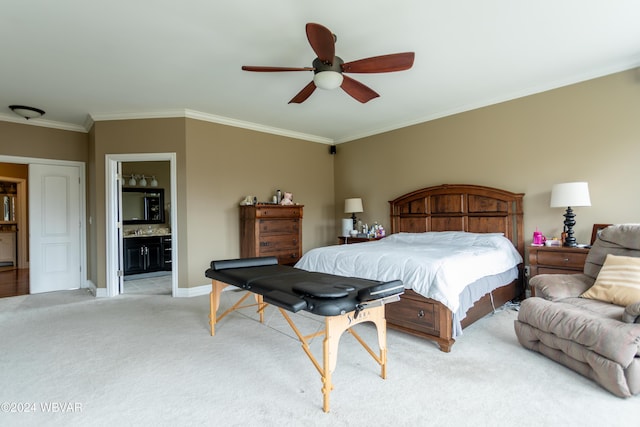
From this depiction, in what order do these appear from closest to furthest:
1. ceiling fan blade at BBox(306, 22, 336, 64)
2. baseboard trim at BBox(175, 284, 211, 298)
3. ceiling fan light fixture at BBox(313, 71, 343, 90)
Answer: ceiling fan blade at BBox(306, 22, 336, 64), ceiling fan light fixture at BBox(313, 71, 343, 90), baseboard trim at BBox(175, 284, 211, 298)

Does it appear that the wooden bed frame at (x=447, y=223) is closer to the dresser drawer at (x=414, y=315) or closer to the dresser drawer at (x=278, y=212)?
the dresser drawer at (x=414, y=315)

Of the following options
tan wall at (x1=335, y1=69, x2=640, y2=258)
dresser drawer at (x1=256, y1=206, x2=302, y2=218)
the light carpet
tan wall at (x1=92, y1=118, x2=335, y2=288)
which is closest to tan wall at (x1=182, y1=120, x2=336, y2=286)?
tan wall at (x1=92, y1=118, x2=335, y2=288)

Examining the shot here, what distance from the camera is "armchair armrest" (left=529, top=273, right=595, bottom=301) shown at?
2.69 m

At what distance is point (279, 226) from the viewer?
5195mm

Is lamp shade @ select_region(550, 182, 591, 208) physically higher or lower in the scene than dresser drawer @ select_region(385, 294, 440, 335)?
higher

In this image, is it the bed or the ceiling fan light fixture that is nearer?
the ceiling fan light fixture

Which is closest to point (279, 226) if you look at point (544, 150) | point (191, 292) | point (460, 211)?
point (191, 292)

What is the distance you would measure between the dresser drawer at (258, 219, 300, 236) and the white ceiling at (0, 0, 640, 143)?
1684 mm

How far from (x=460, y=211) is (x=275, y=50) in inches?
127

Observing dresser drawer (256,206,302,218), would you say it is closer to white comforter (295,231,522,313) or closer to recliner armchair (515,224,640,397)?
white comforter (295,231,522,313)

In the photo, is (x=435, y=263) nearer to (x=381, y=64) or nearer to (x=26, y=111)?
(x=381, y=64)

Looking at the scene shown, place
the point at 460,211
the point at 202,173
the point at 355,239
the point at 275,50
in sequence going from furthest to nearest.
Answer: the point at 355,239 < the point at 202,173 < the point at 460,211 < the point at 275,50

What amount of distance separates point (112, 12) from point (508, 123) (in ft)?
14.4

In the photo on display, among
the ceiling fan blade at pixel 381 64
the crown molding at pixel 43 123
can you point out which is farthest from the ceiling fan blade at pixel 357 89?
the crown molding at pixel 43 123
